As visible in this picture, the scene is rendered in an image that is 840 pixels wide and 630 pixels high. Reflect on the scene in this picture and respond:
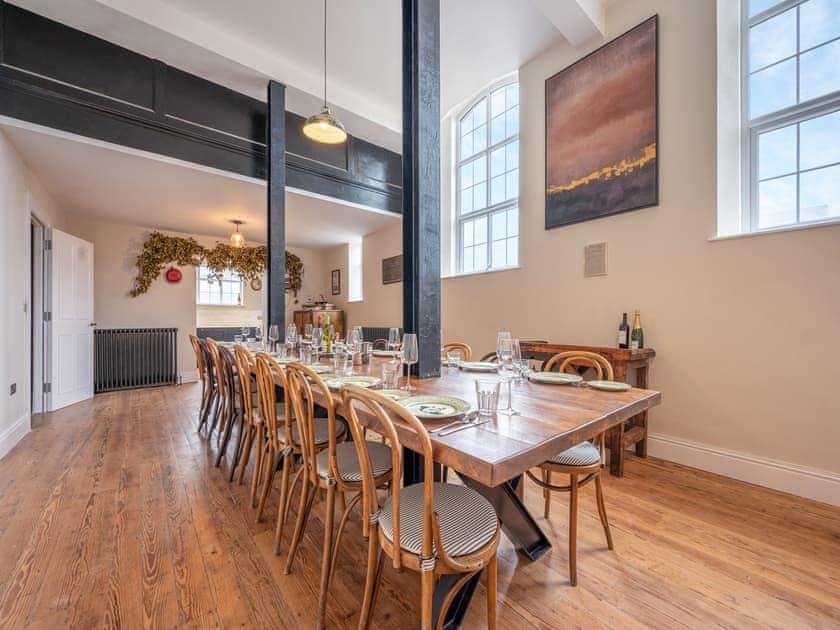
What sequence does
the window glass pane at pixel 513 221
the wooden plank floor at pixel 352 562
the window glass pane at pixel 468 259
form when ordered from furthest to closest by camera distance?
the window glass pane at pixel 468 259 < the window glass pane at pixel 513 221 < the wooden plank floor at pixel 352 562

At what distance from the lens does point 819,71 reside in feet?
7.30

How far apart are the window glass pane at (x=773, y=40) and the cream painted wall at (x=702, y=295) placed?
0.28m

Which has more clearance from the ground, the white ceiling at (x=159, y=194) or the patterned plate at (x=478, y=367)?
the white ceiling at (x=159, y=194)

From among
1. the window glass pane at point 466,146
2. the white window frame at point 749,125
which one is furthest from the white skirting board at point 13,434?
the white window frame at point 749,125

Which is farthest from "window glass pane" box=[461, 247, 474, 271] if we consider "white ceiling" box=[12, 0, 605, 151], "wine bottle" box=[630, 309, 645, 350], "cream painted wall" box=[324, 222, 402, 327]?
"wine bottle" box=[630, 309, 645, 350]

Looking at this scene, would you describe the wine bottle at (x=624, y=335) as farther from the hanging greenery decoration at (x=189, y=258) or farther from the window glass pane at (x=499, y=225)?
the hanging greenery decoration at (x=189, y=258)

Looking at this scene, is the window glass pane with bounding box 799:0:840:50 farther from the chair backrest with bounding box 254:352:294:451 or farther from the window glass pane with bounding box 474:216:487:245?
the chair backrest with bounding box 254:352:294:451

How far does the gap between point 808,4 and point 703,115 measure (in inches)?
30.5

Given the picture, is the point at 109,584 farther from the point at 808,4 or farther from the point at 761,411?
the point at 808,4

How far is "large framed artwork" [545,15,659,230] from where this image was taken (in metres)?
2.77

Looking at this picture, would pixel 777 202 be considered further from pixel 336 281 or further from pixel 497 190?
pixel 336 281

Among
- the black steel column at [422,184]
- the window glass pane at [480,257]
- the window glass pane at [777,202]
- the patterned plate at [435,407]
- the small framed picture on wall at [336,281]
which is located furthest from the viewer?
the small framed picture on wall at [336,281]

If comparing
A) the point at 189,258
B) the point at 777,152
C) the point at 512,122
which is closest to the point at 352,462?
the point at 777,152

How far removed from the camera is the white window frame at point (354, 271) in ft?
22.4
